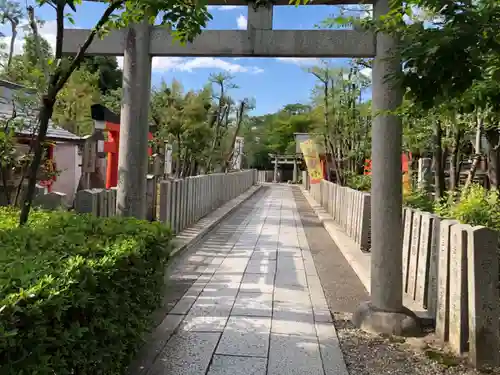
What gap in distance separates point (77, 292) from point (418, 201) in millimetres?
6617

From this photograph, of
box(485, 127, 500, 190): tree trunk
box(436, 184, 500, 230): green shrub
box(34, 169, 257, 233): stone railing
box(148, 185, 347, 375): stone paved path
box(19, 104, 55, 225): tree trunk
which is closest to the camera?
box(19, 104, 55, 225): tree trunk

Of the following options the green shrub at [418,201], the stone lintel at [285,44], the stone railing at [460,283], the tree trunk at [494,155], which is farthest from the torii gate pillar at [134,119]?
the tree trunk at [494,155]

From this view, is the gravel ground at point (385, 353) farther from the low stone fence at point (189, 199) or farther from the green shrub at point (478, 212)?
the low stone fence at point (189, 199)

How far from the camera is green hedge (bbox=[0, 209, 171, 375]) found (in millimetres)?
1739

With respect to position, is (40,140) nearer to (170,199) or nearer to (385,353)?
(385,353)

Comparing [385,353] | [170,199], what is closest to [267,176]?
[170,199]

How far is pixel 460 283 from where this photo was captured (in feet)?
11.8

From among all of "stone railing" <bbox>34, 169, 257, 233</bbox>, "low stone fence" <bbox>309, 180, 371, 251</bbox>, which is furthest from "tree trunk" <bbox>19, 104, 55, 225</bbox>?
"low stone fence" <bbox>309, 180, 371, 251</bbox>

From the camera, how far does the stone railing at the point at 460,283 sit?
3.41 m

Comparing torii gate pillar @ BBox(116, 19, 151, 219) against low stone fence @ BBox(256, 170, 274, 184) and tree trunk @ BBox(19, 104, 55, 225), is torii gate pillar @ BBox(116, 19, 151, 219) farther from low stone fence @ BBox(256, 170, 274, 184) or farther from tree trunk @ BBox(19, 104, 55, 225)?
low stone fence @ BBox(256, 170, 274, 184)

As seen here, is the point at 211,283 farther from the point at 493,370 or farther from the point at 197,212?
the point at 197,212

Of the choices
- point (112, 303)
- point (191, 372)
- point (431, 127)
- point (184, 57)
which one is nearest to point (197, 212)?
point (431, 127)

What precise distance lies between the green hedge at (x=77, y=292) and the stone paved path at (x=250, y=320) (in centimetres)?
55

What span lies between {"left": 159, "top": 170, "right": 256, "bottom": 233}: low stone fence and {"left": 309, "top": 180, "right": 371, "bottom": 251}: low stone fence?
3.46 meters
